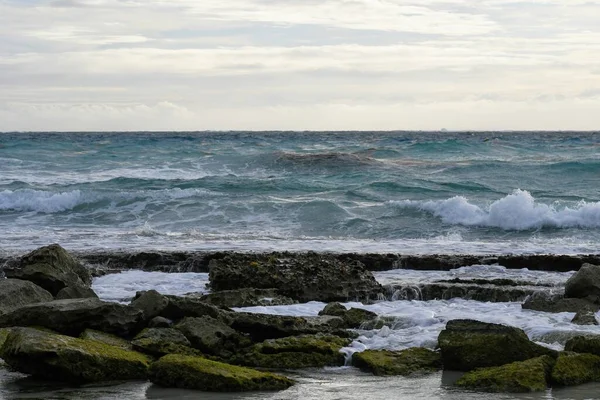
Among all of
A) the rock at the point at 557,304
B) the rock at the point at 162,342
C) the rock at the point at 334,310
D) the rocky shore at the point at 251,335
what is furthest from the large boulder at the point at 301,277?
the rock at the point at 162,342

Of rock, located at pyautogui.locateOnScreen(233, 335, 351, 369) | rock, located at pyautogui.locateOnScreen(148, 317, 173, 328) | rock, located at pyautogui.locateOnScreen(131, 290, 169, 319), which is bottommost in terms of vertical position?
rock, located at pyautogui.locateOnScreen(233, 335, 351, 369)

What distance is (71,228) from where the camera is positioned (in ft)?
67.9

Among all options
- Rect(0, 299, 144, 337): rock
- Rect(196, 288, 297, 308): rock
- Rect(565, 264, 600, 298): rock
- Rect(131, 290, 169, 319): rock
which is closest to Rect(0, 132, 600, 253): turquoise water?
Rect(565, 264, 600, 298): rock

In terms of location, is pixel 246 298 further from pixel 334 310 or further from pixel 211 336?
pixel 211 336

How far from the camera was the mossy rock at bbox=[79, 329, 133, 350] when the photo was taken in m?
8.23

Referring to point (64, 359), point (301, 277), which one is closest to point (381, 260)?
point (301, 277)

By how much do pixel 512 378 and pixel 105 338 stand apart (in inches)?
147

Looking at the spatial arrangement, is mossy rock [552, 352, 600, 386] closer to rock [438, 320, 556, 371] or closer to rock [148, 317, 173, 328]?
rock [438, 320, 556, 371]

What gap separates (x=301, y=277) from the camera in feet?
37.8

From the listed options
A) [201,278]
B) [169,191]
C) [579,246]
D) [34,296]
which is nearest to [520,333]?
[34,296]

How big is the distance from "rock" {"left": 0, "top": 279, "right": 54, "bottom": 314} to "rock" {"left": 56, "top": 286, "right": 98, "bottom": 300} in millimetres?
137

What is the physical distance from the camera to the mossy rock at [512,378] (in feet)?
23.5

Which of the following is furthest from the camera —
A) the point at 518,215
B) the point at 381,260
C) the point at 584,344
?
the point at 518,215

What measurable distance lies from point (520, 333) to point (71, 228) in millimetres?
14632
